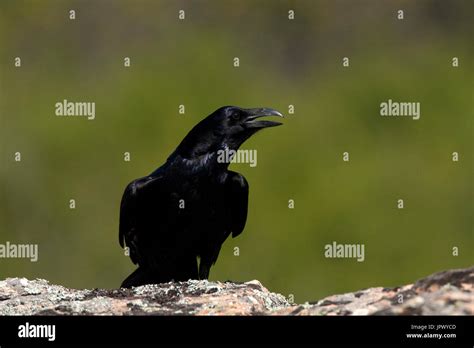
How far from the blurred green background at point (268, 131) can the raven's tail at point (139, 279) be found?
10.5m

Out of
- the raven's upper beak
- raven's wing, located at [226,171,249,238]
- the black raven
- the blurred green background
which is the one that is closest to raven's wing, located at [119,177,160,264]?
the black raven

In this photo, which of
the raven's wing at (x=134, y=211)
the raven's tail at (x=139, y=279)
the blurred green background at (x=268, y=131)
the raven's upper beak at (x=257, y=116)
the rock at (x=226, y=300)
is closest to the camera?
the rock at (x=226, y=300)

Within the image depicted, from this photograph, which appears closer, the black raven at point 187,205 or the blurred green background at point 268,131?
the black raven at point 187,205

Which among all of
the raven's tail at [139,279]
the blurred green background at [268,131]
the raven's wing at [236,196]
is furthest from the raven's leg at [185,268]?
the blurred green background at [268,131]

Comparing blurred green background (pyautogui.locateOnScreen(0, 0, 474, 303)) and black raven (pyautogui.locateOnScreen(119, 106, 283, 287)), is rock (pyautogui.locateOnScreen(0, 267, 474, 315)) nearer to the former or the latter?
black raven (pyautogui.locateOnScreen(119, 106, 283, 287))

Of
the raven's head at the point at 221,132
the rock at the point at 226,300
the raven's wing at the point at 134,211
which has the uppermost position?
the raven's head at the point at 221,132

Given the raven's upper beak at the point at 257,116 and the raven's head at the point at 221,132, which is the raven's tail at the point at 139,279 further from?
the raven's upper beak at the point at 257,116

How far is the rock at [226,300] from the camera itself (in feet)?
19.4

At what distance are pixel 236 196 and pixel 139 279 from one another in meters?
1.33

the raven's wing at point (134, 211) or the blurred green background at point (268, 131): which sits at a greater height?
the blurred green background at point (268, 131)

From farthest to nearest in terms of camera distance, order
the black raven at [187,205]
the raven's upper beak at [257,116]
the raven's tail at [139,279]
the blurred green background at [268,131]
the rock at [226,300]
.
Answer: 1. the blurred green background at [268,131]
2. the raven's upper beak at [257,116]
3. the black raven at [187,205]
4. the raven's tail at [139,279]
5. the rock at [226,300]

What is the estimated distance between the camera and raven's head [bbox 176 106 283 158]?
9914mm

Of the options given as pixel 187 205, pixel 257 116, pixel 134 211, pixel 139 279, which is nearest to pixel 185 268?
pixel 139 279

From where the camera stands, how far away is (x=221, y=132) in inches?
393
